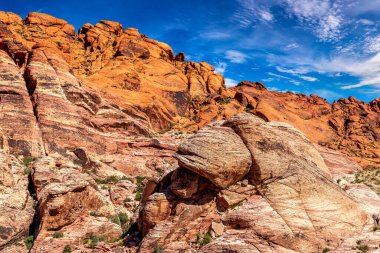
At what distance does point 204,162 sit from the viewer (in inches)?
906

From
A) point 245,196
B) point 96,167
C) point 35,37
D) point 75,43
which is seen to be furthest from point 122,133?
point 75,43

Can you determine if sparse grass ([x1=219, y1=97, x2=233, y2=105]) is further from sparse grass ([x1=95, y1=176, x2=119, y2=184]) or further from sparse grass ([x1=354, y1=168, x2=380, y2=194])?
sparse grass ([x1=95, y1=176, x2=119, y2=184])

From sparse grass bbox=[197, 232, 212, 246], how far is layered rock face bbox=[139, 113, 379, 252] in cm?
7

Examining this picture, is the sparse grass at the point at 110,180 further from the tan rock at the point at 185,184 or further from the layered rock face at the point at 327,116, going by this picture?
the layered rock face at the point at 327,116

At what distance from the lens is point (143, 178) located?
40.9 metres

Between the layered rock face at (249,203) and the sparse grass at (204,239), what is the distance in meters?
0.07

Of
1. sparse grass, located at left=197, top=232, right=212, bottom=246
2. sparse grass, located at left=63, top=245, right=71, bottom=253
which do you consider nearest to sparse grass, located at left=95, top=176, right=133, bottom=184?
sparse grass, located at left=63, top=245, right=71, bottom=253

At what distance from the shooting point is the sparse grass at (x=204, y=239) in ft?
68.1

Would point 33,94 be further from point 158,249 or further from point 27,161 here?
point 158,249

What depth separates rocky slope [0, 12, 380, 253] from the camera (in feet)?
69.7

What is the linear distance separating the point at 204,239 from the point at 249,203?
4.14 metres

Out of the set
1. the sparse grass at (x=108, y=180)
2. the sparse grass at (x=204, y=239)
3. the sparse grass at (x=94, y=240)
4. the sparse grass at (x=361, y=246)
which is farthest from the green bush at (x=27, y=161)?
the sparse grass at (x=361, y=246)

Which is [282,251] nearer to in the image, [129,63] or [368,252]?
[368,252]

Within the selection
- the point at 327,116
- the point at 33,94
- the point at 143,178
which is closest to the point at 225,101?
the point at 327,116
